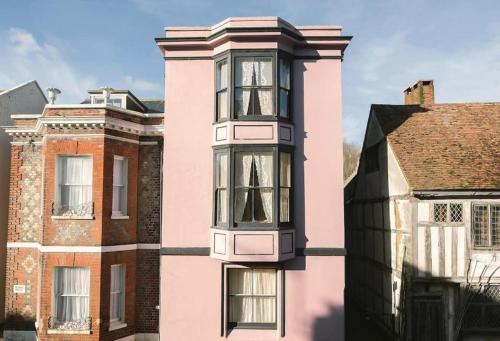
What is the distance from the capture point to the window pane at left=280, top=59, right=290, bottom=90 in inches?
490

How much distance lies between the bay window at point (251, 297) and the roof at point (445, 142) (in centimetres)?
623

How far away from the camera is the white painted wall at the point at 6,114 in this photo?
1709cm

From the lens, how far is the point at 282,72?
40.9 ft

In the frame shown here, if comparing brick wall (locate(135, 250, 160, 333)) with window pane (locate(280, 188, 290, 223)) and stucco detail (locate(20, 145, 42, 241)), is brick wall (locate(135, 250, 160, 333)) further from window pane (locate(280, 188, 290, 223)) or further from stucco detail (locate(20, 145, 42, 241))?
window pane (locate(280, 188, 290, 223))

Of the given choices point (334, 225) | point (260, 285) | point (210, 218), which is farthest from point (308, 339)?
point (210, 218)

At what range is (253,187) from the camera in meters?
11.9

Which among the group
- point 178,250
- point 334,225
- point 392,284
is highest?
point 334,225

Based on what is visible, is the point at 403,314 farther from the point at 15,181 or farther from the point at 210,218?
the point at 15,181

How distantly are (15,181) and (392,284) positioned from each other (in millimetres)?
16186

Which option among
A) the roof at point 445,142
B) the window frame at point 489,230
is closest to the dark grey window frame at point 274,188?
the roof at point 445,142

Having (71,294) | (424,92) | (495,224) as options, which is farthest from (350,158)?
(71,294)

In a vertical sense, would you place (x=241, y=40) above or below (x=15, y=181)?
above

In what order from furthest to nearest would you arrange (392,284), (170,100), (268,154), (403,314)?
(392,284) → (403,314) → (170,100) → (268,154)

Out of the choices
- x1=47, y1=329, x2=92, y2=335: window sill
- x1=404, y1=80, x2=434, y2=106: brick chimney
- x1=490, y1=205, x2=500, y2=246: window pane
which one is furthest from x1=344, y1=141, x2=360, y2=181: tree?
x1=47, y1=329, x2=92, y2=335: window sill
